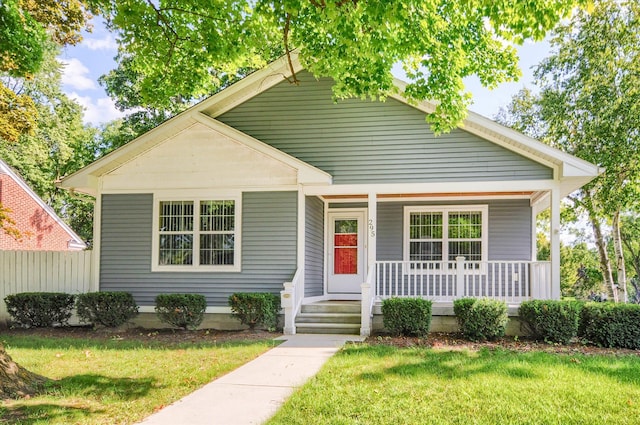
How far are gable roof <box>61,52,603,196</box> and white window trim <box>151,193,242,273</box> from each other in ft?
4.08

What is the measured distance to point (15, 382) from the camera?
5340 millimetres

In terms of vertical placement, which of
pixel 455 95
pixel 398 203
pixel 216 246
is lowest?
pixel 216 246

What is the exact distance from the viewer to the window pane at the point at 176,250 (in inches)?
440

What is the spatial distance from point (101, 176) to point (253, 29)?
5.04 meters

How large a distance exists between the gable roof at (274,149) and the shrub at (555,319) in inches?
105

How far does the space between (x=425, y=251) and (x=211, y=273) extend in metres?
5.29

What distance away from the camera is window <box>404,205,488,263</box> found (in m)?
12.3

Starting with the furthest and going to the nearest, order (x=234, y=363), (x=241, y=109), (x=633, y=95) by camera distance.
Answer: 1. (x=633, y=95)
2. (x=241, y=109)
3. (x=234, y=363)

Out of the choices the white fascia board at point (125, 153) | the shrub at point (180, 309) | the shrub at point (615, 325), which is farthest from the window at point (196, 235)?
the shrub at point (615, 325)

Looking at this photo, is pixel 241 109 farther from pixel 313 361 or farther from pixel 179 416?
pixel 179 416

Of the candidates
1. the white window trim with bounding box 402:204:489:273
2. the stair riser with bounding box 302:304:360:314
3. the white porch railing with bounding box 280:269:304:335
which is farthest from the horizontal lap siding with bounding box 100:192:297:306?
the white window trim with bounding box 402:204:489:273

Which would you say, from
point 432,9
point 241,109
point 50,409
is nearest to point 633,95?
point 432,9

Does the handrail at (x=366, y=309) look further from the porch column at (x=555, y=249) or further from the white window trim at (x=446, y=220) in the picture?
the porch column at (x=555, y=249)

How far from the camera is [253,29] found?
31.1 feet
